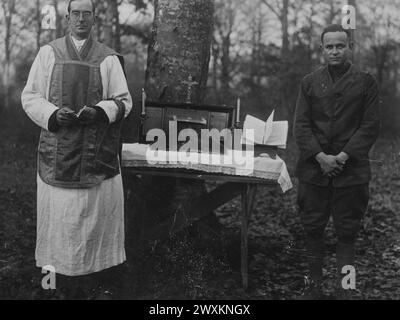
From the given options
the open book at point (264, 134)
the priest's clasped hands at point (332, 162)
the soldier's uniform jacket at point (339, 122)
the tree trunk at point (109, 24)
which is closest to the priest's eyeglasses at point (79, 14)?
the open book at point (264, 134)

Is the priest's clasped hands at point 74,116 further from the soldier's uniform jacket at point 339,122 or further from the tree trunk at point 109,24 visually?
the tree trunk at point 109,24

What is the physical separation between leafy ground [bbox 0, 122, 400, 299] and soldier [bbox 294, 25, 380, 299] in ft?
2.04

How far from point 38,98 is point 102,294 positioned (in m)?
1.51

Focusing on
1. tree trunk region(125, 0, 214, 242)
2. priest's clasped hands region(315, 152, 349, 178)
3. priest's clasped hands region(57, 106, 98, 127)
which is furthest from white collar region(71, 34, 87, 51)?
priest's clasped hands region(315, 152, 349, 178)

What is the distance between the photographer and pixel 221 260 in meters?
4.62

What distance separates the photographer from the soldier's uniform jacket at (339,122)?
382 centimetres

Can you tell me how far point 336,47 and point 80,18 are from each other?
1.90 m

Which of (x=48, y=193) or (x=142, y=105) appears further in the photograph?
(x=142, y=105)

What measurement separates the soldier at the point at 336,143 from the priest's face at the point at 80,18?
173 centimetres

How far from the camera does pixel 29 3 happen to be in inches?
680

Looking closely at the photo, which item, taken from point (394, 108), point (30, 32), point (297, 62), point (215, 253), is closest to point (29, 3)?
point (30, 32)

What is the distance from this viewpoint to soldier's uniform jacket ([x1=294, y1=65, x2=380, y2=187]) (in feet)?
12.5

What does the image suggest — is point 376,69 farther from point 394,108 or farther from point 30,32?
point 30,32

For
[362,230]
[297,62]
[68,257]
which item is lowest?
[362,230]
